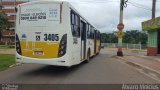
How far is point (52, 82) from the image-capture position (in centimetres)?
1282

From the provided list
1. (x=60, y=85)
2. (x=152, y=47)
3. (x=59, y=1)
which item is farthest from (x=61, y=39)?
(x=152, y=47)

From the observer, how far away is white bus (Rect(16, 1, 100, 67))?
14797 millimetres

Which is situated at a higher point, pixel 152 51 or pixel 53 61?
pixel 53 61

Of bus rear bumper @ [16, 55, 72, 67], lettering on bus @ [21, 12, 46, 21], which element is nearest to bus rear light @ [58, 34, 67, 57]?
bus rear bumper @ [16, 55, 72, 67]

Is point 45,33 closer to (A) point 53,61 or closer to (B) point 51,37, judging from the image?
(B) point 51,37

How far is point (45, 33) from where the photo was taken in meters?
15.0

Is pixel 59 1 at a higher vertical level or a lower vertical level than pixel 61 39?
higher

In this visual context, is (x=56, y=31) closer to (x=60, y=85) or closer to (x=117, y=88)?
(x=60, y=85)

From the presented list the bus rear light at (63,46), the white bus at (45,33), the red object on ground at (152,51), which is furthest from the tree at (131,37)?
the bus rear light at (63,46)

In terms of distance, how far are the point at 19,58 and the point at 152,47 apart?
22.6 metres

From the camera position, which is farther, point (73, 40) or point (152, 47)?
point (152, 47)

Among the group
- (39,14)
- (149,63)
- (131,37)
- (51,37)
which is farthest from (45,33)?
(131,37)

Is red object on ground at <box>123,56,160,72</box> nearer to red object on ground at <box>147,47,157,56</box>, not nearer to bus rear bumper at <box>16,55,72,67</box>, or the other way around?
bus rear bumper at <box>16,55,72,67</box>

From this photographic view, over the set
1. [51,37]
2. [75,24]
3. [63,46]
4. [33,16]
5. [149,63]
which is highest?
[33,16]
